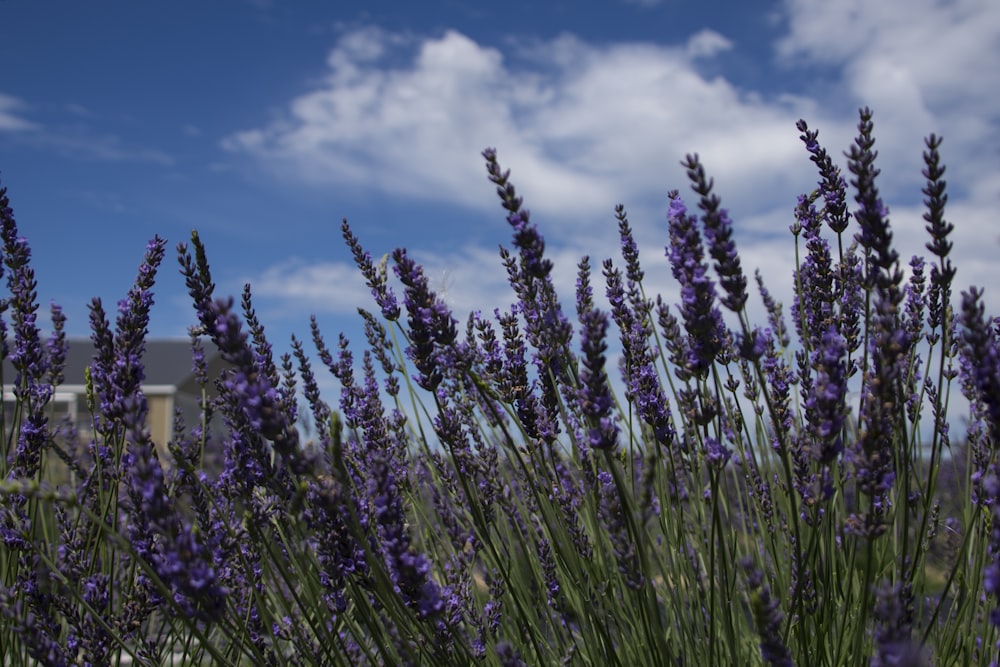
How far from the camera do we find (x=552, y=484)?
221 centimetres

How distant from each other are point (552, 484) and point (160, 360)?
1367 inches

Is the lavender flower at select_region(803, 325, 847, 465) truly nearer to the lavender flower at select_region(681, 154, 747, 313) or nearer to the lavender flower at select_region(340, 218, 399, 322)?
the lavender flower at select_region(681, 154, 747, 313)

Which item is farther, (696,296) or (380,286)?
(380,286)

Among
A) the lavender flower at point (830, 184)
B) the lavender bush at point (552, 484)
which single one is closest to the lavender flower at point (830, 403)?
the lavender bush at point (552, 484)

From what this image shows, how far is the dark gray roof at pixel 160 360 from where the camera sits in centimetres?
3173

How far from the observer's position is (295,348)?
3402 millimetres

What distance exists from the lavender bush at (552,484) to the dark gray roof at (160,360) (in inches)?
1197

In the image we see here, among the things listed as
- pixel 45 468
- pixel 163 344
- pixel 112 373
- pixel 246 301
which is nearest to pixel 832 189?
pixel 246 301

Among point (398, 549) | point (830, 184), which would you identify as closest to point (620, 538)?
point (398, 549)

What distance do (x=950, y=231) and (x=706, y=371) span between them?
60cm

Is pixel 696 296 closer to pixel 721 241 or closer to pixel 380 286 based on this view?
pixel 721 241

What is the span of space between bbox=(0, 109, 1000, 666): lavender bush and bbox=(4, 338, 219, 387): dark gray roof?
3040cm

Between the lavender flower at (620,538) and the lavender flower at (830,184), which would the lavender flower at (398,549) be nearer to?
the lavender flower at (620,538)

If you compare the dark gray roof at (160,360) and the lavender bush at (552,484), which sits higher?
the dark gray roof at (160,360)
